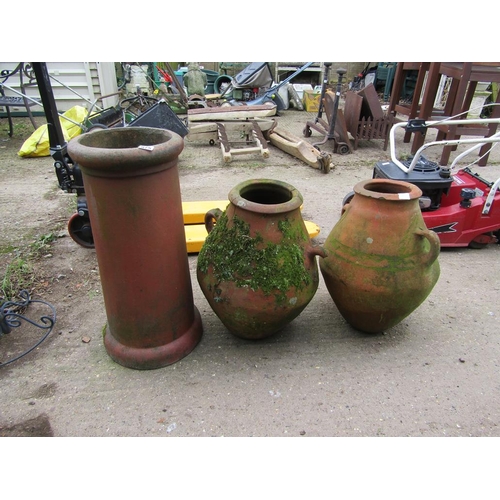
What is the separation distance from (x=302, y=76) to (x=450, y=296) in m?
11.0

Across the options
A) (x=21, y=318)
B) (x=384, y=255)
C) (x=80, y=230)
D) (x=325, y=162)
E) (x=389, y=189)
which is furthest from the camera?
(x=325, y=162)

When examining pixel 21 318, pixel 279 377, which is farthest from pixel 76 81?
pixel 279 377

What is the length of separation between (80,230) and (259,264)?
2196 millimetres

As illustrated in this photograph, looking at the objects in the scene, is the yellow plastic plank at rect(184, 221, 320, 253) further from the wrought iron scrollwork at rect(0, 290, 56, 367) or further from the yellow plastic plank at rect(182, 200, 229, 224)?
the wrought iron scrollwork at rect(0, 290, 56, 367)

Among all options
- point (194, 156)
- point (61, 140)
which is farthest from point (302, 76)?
point (61, 140)

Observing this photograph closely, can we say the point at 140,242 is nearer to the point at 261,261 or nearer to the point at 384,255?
the point at 261,261

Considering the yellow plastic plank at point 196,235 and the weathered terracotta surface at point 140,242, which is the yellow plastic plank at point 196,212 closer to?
the yellow plastic plank at point 196,235

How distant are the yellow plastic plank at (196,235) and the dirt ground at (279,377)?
435 mm

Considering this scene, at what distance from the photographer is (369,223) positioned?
2232 millimetres

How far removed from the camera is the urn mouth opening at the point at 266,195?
6.86 ft

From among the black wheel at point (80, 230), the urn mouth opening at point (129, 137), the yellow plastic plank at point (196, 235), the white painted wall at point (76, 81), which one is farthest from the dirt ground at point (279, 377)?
the white painted wall at point (76, 81)

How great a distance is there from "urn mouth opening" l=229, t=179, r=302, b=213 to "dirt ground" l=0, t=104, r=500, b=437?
929 millimetres

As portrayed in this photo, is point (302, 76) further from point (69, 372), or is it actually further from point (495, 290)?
point (69, 372)

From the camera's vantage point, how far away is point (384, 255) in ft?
7.25
